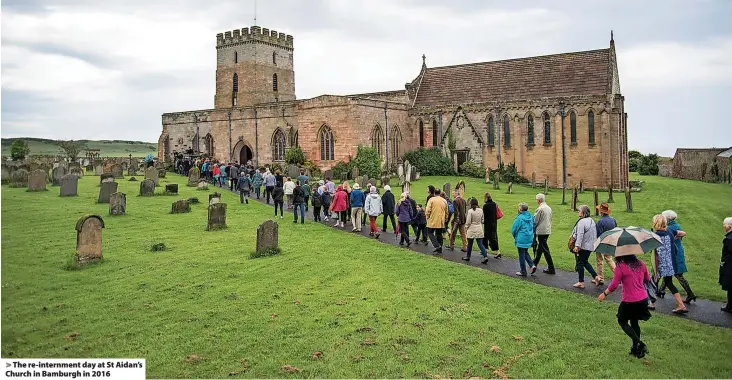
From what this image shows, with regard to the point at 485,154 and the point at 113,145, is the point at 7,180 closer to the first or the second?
the point at 485,154

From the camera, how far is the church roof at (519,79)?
127ft

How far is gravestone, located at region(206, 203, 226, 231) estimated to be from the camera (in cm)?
1823

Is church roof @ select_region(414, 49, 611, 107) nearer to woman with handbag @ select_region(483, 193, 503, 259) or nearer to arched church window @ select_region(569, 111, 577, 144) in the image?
arched church window @ select_region(569, 111, 577, 144)

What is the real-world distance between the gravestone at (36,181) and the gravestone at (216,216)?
1125 cm

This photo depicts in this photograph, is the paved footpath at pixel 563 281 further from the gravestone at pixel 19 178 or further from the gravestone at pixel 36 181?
the gravestone at pixel 19 178

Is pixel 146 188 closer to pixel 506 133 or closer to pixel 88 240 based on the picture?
pixel 88 240

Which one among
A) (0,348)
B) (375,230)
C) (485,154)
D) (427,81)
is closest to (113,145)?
(427,81)

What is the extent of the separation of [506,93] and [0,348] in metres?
37.1

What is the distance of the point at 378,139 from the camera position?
1559 inches

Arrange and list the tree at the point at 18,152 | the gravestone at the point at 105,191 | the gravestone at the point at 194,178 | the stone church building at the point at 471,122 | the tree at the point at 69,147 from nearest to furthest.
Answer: the gravestone at the point at 105,191
the gravestone at the point at 194,178
the stone church building at the point at 471,122
the tree at the point at 18,152
the tree at the point at 69,147

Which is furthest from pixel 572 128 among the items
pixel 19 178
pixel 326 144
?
pixel 19 178

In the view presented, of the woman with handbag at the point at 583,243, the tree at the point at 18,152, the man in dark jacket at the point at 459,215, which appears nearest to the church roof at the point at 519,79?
the man in dark jacket at the point at 459,215

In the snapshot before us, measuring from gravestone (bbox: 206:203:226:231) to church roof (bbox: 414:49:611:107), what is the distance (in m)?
27.1

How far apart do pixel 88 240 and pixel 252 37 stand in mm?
37968
